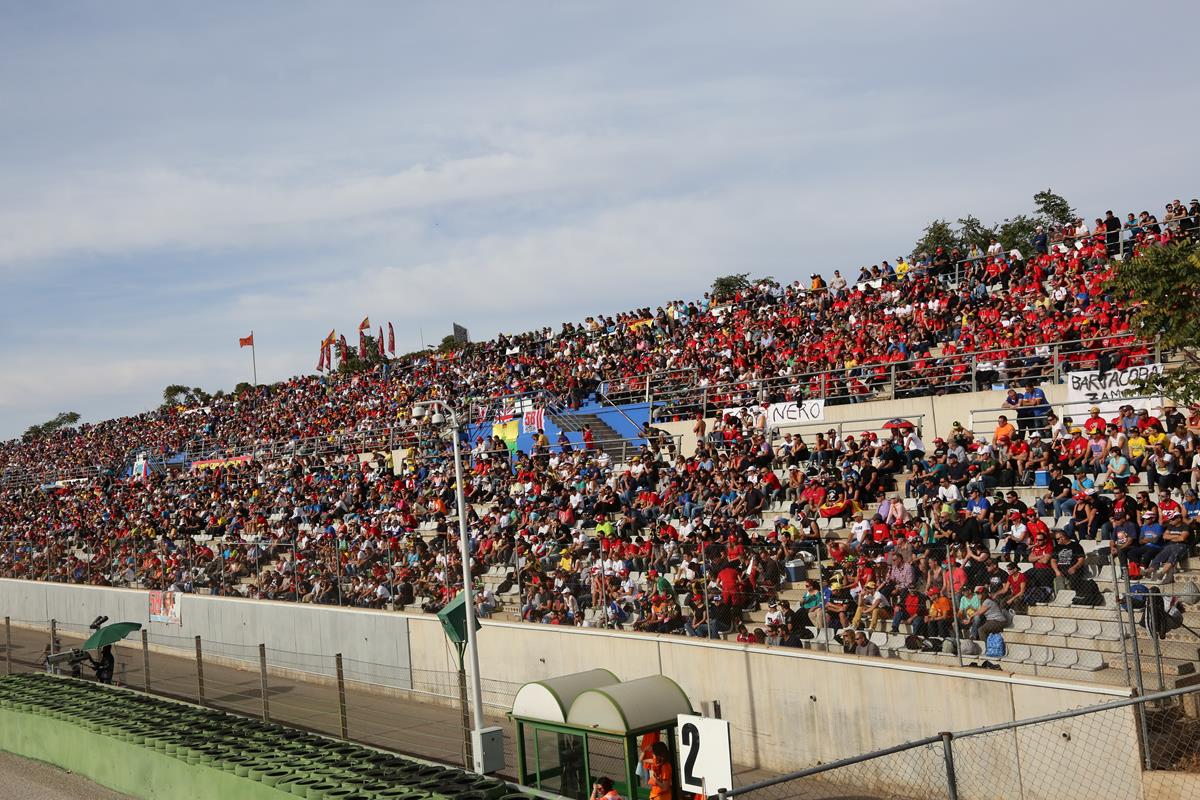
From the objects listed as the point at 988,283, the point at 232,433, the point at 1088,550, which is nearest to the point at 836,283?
the point at 988,283

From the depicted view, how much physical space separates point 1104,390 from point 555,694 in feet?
39.7

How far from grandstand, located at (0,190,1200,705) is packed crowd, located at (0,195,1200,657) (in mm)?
61

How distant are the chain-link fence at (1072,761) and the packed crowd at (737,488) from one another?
158 centimetres

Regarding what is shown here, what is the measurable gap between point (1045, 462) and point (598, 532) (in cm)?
841

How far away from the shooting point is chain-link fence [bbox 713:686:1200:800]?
11148 millimetres

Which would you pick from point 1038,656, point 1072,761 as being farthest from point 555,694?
point 1072,761

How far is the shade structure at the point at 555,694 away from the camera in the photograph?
13.4 metres

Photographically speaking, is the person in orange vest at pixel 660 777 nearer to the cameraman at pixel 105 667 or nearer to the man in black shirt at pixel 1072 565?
the man in black shirt at pixel 1072 565

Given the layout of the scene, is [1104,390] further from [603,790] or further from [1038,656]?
[603,790]

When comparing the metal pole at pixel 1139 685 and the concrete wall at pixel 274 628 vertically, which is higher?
the metal pole at pixel 1139 685

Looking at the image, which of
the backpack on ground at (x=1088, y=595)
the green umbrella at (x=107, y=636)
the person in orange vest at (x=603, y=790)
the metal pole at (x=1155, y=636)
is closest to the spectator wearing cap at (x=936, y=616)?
the backpack on ground at (x=1088, y=595)

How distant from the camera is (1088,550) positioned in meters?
14.4

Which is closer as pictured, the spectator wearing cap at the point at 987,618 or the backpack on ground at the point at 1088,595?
the backpack on ground at the point at 1088,595

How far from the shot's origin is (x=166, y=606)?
99.8 feet
